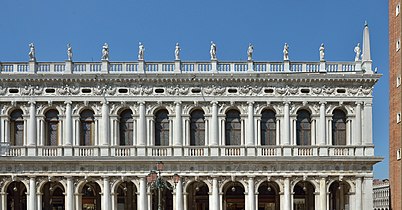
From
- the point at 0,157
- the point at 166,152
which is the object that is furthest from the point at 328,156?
the point at 0,157

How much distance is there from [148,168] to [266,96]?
9389mm

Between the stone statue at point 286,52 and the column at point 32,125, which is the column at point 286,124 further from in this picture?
the column at point 32,125

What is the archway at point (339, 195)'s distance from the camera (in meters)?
45.9

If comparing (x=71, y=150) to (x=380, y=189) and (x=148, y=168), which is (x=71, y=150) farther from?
(x=380, y=189)

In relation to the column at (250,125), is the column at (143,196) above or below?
below

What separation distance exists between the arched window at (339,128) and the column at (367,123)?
142 cm

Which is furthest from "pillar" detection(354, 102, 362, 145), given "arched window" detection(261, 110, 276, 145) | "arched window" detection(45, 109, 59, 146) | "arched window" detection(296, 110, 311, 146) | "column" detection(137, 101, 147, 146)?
"arched window" detection(45, 109, 59, 146)

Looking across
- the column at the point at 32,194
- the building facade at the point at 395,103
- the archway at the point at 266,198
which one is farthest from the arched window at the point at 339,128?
the column at the point at 32,194

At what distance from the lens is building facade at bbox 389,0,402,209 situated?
45.7m


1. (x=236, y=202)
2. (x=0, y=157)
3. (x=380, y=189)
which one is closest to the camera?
(x=0, y=157)

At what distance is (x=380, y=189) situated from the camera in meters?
116

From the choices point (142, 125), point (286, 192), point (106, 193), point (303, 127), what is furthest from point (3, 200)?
point (303, 127)

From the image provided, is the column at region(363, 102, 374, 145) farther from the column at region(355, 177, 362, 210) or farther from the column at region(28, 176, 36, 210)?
the column at region(28, 176, 36, 210)

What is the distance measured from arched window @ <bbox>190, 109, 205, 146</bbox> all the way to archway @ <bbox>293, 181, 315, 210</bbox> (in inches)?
303
